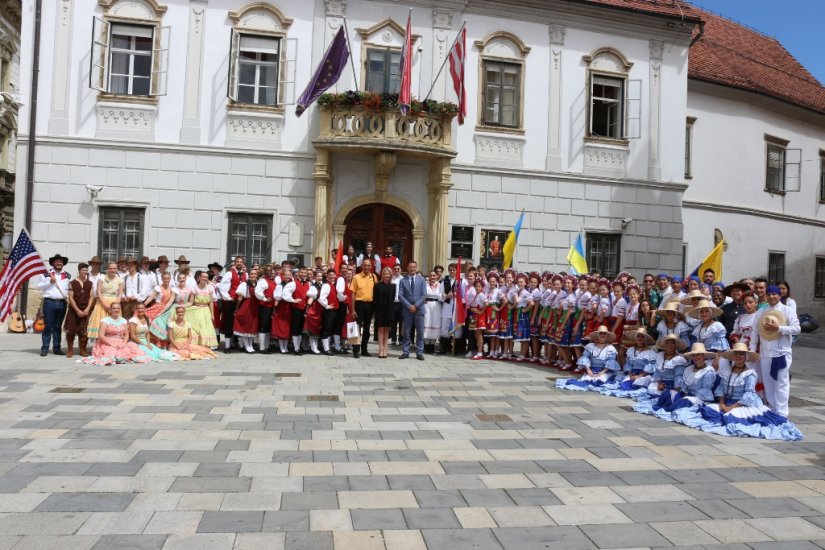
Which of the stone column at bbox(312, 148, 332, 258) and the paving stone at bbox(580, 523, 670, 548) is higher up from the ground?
the stone column at bbox(312, 148, 332, 258)

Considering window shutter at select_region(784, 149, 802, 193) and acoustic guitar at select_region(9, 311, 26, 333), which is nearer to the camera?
acoustic guitar at select_region(9, 311, 26, 333)

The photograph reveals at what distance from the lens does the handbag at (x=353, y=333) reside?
14.3 meters

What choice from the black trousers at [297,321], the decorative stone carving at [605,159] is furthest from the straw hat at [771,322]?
the decorative stone carving at [605,159]

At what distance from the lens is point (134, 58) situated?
60.2ft

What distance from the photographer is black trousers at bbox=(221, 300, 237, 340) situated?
14.9 metres

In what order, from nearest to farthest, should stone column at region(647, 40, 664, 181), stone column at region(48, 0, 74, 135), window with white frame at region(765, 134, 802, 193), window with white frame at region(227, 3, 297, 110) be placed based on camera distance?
stone column at region(48, 0, 74, 135), window with white frame at region(227, 3, 297, 110), stone column at region(647, 40, 664, 181), window with white frame at region(765, 134, 802, 193)

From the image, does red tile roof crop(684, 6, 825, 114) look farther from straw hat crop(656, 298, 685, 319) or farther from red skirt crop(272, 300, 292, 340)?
red skirt crop(272, 300, 292, 340)

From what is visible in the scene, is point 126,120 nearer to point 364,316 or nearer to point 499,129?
point 364,316

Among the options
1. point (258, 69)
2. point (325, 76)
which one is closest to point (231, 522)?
point (325, 76)

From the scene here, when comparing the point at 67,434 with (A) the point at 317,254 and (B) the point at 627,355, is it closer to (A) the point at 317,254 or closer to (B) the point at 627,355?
(B) the point at 627,355

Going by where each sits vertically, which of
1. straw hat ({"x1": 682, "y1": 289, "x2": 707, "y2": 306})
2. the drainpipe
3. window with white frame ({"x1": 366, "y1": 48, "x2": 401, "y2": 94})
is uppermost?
window with white frame ({"x1": 366, "y1": 48, "x2": 401, "y2": 94})

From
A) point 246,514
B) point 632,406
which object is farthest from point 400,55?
point 246,514

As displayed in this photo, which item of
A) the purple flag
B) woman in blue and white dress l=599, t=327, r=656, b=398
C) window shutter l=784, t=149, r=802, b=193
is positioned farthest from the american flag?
window shutter l=784, t=149, r=802, b=193

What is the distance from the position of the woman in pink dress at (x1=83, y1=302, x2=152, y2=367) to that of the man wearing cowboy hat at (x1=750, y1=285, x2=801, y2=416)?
9919 millimetres
